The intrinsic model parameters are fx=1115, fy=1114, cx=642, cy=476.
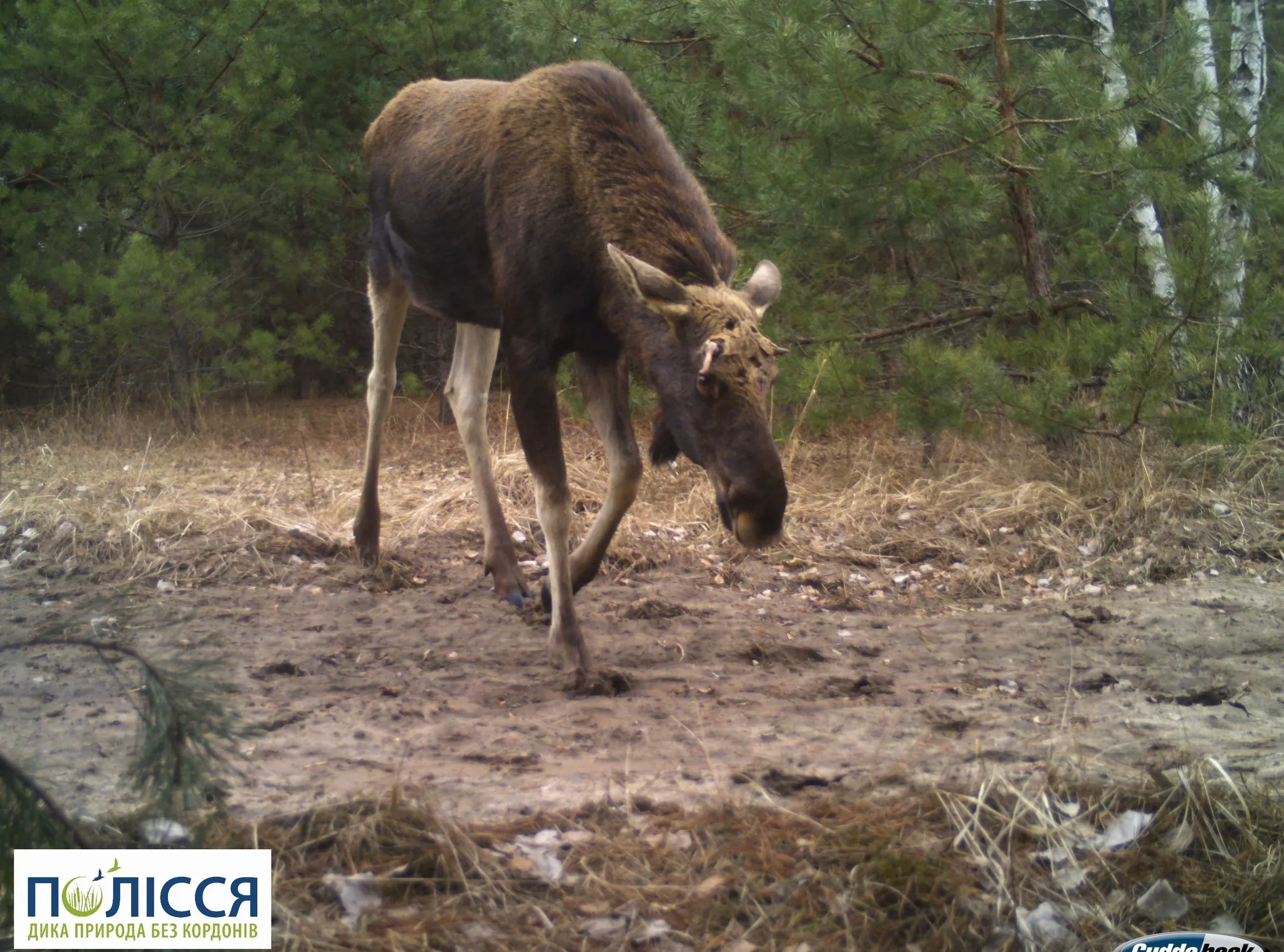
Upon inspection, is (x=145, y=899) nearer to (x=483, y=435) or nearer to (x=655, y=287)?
(x=655, y=287)

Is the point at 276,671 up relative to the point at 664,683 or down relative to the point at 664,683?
down

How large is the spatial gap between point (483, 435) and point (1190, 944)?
14.3ft

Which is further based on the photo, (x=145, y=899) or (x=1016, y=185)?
(x=1016, y=185)

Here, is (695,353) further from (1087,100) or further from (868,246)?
(868,246)

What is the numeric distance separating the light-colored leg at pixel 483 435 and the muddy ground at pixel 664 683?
20 centimetres

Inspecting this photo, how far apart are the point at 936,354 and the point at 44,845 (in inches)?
215

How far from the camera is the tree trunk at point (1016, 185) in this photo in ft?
22.5

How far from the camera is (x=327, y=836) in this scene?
2764 mm

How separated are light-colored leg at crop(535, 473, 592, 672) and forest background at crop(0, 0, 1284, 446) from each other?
8.79ft

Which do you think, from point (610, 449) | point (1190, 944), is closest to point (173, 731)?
point (1190, 944)

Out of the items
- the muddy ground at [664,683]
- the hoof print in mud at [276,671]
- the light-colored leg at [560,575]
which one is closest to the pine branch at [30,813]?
the muddy ground at [664,683]

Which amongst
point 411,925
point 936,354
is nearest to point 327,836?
point 411,925

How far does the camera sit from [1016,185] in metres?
7.03

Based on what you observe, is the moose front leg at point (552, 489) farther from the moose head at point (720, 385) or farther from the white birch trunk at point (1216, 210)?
the white birch trunk at point (1216, 210)
